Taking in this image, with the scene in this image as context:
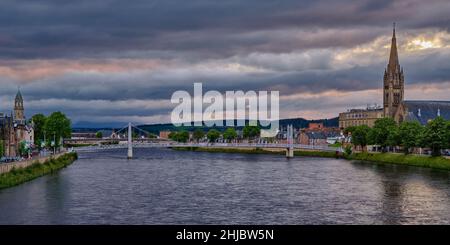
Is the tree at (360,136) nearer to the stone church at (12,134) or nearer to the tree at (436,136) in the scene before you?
the tree at (436,136)

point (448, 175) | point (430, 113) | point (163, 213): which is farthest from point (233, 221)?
point (430, 113)

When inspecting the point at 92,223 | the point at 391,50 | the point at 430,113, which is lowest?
the point at 92,223

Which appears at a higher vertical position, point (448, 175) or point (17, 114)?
point (17, 114)

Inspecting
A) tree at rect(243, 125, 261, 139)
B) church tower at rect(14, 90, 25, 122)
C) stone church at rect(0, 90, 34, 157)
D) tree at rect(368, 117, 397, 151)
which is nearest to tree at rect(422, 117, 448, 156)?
tree at rect(368, 117, 397, 151)

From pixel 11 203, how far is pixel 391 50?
116m

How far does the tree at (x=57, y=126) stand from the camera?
337 feet

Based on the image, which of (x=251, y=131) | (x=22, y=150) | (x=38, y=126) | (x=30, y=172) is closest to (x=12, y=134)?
(x=22, y=150)

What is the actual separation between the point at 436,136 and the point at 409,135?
30.8 feet

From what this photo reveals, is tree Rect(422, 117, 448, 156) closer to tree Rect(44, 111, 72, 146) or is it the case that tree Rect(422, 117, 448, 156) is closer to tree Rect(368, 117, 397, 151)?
tree Rect(368, 117, 397, 151)

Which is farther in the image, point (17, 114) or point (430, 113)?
point (17, 114)

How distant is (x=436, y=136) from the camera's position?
77562 millimetres

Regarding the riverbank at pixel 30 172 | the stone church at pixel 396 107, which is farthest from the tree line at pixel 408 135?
the riverbank at pixel 30 172
